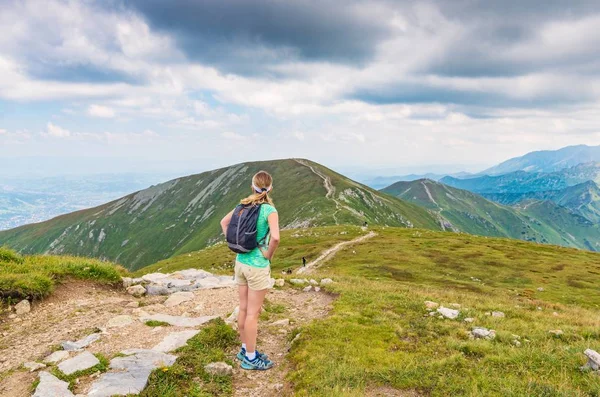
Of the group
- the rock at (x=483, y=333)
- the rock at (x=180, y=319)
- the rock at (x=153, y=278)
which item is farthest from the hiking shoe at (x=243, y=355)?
the rock at (x=153, y=278)

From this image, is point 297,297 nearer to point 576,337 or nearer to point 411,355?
point 411,355

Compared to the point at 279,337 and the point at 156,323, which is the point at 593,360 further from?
the point at 156,323

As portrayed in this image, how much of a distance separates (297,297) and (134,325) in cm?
826

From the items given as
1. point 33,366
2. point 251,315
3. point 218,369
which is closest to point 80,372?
point 33,366

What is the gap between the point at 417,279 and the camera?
48.8 meters

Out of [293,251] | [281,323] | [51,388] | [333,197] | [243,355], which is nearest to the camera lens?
[51,388]

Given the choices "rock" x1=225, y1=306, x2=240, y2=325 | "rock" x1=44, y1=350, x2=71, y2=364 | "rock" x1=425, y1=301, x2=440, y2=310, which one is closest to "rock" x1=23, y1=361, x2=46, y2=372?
"rock" x1=44, y1=350, x2=71, y2=364

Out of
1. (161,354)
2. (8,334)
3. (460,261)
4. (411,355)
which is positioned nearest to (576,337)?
(411,355)

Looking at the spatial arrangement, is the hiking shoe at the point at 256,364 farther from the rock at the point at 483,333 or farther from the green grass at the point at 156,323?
the rock at the point at 483,333

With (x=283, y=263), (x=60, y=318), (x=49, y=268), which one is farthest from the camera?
(x=283, y=263)

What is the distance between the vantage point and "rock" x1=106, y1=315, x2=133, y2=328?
11.6 m

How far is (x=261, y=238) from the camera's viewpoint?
→ 930 centimetres

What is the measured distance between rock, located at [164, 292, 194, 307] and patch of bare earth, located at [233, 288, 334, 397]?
3.74m

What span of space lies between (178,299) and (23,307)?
5467 mm
